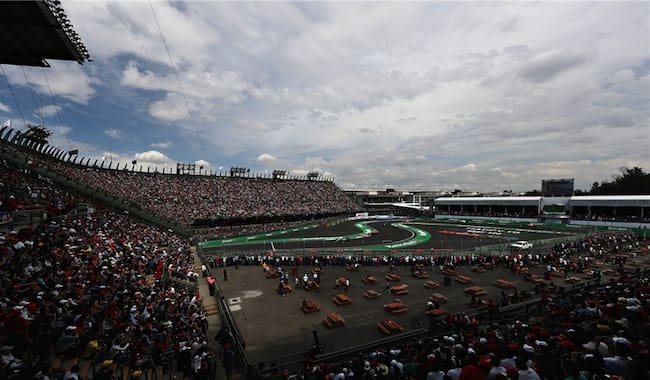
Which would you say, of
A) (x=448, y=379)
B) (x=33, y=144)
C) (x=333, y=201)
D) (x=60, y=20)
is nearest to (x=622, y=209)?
(x=333, y=201)

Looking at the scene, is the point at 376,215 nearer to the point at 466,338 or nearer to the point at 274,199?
the point at 274,199

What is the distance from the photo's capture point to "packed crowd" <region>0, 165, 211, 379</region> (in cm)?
800

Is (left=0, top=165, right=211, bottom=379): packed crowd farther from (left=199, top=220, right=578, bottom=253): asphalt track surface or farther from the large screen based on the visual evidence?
the large screen

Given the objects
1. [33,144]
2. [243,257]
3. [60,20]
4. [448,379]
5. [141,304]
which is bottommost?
[243,257]

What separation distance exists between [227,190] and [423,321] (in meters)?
58.1

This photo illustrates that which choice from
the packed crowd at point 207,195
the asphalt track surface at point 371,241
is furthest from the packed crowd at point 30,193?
the asphalt track surface at point 371,241

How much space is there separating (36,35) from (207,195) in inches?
1936

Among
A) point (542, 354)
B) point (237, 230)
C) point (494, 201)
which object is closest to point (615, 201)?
point (494, 201)

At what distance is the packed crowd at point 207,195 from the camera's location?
4556cm

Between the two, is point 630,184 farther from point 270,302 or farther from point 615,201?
point 270,302

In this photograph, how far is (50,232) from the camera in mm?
16625

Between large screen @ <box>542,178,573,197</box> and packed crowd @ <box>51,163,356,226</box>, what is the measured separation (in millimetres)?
49601

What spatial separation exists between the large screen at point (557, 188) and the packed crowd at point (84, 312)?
Answer: 80.5 meters

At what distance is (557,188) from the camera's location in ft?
220
